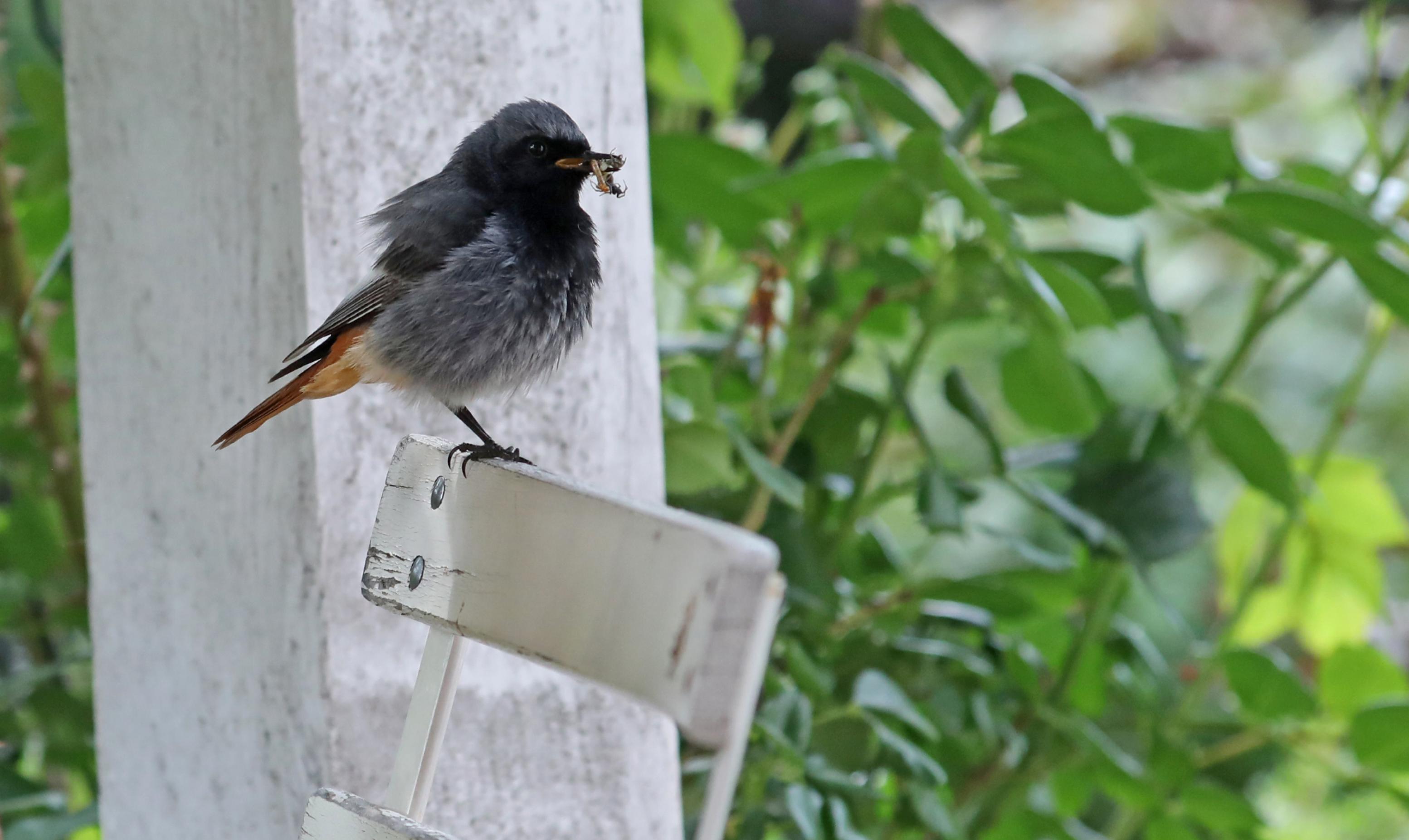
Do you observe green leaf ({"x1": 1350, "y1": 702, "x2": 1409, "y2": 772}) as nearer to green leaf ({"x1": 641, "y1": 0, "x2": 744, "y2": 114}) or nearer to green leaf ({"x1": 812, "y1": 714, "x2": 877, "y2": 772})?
green leaf ({"x1": 812, "y1": 714, "x2": 877, "y2": 772})

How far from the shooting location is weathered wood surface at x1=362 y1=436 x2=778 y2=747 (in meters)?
0.46

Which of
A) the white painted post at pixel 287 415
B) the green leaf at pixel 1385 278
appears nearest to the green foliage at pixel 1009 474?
the green leaf at pixel 1385 278

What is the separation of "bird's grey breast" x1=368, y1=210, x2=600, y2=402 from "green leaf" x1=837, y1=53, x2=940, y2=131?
0.38 meters

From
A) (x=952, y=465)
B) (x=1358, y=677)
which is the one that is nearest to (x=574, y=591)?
(x=1358, y=677)

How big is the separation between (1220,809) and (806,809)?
1.34 ft

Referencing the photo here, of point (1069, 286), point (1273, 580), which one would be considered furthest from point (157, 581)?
point (1273, 580)

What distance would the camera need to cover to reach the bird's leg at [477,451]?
682 mm

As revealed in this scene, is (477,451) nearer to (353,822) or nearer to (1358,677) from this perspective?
(353,822)

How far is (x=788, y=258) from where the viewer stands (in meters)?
1.08

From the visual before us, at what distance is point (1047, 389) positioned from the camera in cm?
107

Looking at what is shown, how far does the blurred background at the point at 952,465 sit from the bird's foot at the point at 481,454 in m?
0.23

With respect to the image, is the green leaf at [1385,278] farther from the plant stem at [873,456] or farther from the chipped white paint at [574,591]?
the chipped white paint at [574,591]

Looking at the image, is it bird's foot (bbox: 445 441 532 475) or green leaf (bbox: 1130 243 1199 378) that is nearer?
bird's foot (bbox: 445 441 532 475)

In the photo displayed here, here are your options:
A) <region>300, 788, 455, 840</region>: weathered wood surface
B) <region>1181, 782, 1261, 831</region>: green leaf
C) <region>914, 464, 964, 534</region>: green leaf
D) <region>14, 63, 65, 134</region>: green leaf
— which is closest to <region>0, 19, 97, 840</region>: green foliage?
<region>14, 63, 65, 134</region>: green leaf
